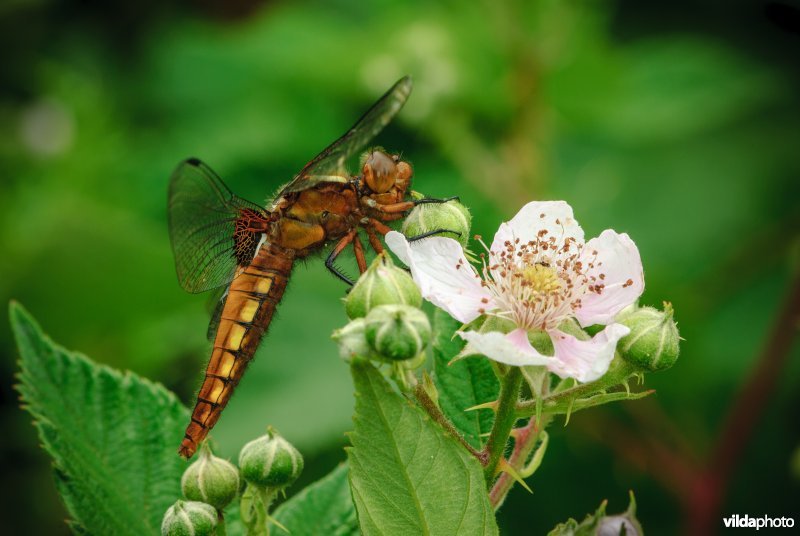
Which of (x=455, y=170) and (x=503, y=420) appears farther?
(x=455, y=170)

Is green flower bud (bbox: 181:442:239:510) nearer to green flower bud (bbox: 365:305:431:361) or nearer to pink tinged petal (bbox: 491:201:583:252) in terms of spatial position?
green flower bud (bbox: 365:305:431:361)

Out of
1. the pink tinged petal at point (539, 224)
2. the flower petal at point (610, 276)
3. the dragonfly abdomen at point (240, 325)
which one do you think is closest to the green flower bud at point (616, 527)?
the flower petal at point (610, 276)

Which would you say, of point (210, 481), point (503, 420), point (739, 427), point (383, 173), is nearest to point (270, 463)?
point (210, 481)

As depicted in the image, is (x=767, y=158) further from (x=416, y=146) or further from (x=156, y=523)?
(x=156, y=523)

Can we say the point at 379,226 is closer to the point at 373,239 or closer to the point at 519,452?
the point at 373,239

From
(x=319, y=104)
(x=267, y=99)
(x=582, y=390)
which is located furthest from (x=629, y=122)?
(x=582, y=390)

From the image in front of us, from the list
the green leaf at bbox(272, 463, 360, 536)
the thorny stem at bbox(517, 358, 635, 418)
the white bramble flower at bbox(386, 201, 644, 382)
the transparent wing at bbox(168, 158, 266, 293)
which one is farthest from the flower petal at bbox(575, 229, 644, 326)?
the transparent wing at bbox(168, 158, 266, 293)

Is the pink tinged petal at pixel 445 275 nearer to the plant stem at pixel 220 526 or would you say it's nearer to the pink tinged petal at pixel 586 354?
the pink tinged petal at pixel 586 354
